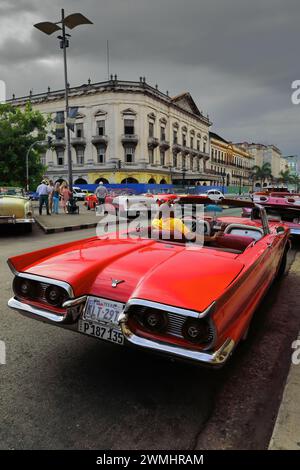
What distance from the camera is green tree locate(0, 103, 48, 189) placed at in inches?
909

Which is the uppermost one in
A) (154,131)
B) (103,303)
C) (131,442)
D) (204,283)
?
(154,131)

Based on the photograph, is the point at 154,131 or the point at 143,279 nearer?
the point at 143,279

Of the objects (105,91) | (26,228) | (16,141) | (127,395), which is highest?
(105,91)

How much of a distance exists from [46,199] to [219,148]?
229 feet

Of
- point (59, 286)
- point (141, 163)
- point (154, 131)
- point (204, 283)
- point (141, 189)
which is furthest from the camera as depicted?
point (154, 131)

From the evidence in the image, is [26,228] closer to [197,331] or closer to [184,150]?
[197,331]

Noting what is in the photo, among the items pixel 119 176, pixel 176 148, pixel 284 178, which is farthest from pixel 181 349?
pixel 284 178

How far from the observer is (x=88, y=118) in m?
49.9

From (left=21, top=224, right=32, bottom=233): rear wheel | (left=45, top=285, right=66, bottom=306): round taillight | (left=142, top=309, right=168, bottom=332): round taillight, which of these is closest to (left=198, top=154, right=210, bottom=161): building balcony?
(left=21, top=224, right=32, bottom=233): rear wheel

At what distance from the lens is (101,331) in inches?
99.5

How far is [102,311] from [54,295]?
18.5 inches

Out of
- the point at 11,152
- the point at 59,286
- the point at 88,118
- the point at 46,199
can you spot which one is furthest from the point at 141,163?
the point at 59,286
